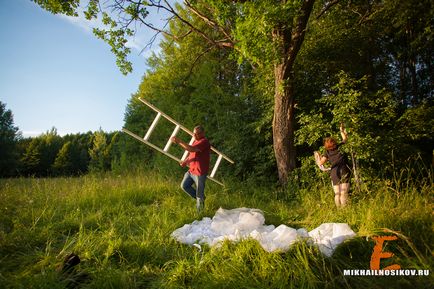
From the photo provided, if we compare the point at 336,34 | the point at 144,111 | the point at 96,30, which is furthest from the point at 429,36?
the point at 144,111

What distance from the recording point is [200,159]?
17.4ft

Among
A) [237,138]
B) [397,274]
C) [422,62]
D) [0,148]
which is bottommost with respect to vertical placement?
[0,148]

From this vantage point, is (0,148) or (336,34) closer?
(336,34)

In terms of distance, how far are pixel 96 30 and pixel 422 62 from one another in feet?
40.0

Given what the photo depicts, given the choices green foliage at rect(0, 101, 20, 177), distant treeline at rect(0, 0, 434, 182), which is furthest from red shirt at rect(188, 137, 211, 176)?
green foliage at rect(0, 101, 20, 177)

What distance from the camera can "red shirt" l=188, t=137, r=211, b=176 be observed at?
5.27 metres

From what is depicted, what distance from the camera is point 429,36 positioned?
763 cm

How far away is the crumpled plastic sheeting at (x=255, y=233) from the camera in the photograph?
2902mm

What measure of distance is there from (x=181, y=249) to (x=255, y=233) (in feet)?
3.29

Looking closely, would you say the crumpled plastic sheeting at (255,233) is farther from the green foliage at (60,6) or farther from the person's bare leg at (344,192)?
the green foliage at (60,6)

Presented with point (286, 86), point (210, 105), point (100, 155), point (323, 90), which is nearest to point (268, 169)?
point (286, 86)

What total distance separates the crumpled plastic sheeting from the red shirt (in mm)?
1114

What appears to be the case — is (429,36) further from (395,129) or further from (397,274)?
(397,274)

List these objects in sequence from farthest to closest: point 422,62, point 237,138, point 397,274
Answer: point 422,62 < point 237,138 < point 397,274
